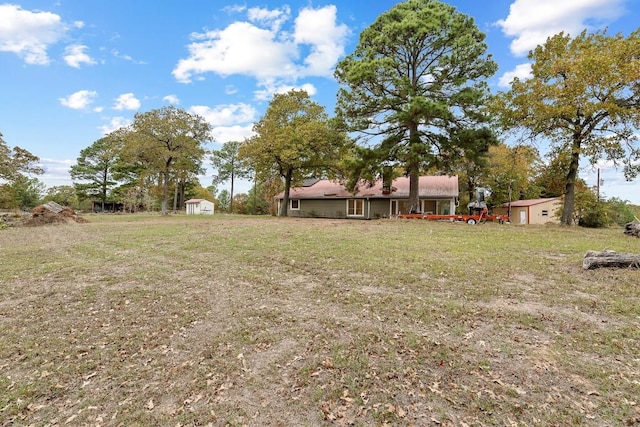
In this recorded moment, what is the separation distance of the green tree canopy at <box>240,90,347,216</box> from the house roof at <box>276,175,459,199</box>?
7.37ft

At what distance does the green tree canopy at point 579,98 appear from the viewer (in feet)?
42.0

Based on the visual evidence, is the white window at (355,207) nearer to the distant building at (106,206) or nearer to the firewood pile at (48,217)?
the firewood pile at (48,217)

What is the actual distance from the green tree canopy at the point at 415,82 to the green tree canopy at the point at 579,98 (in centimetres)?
192

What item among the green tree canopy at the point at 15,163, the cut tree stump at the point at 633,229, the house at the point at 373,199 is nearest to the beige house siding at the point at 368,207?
the house at the point at 373,199

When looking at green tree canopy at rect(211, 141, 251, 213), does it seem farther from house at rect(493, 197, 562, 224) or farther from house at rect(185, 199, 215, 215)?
house at rect(493, 197, 562, 224)

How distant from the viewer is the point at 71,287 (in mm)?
5641

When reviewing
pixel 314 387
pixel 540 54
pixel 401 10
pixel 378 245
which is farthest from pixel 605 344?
pixel 401 10

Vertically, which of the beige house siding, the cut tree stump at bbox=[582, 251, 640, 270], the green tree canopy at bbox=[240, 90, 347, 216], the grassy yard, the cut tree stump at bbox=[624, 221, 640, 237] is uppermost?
the green tree canopy at bbox=[240, 90, 347, 216]

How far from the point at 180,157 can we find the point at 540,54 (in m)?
26.8

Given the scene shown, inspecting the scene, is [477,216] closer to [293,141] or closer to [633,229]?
[633,229]

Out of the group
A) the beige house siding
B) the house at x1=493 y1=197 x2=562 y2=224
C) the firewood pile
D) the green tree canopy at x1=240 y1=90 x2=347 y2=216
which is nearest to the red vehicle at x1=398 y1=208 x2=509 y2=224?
the beige house siding

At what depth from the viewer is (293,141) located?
2178 cm

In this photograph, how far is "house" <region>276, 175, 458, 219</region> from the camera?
22.5 m

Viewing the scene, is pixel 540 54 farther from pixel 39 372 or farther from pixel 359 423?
pixel 39 372
